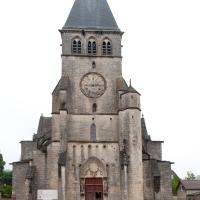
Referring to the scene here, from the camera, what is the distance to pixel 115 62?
4991 centimetres

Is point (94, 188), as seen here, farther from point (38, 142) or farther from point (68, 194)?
point (38, 142)

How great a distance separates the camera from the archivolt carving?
4581 centimetres

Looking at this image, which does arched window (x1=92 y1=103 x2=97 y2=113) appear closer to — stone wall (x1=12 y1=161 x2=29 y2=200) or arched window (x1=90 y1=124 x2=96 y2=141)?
arched window (x1=90 y1=124 x2=96 y2=141)

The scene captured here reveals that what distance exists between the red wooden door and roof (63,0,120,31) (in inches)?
626

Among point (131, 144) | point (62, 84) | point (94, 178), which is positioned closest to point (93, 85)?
point (62, 84)

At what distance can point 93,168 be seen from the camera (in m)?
46.0

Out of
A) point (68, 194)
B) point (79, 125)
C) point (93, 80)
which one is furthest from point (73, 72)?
point (68, 194)

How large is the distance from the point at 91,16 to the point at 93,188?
1824 cm

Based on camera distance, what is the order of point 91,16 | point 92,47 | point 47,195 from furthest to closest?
point 91,16 < point 92,47 < point 47,195

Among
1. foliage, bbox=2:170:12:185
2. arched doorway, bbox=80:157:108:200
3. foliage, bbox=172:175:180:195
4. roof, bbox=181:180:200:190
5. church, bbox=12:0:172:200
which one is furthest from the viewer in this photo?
foliage, bbox=2:170:12:185

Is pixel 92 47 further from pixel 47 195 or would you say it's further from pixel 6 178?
pixel 6 178

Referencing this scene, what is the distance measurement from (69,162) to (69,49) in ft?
39.2

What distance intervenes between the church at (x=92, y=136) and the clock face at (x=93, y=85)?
0.33 ft

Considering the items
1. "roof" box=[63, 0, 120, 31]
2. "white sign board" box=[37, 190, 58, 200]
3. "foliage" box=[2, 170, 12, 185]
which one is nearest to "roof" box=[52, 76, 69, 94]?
"roof" box=[63, 0, 120, 31]
